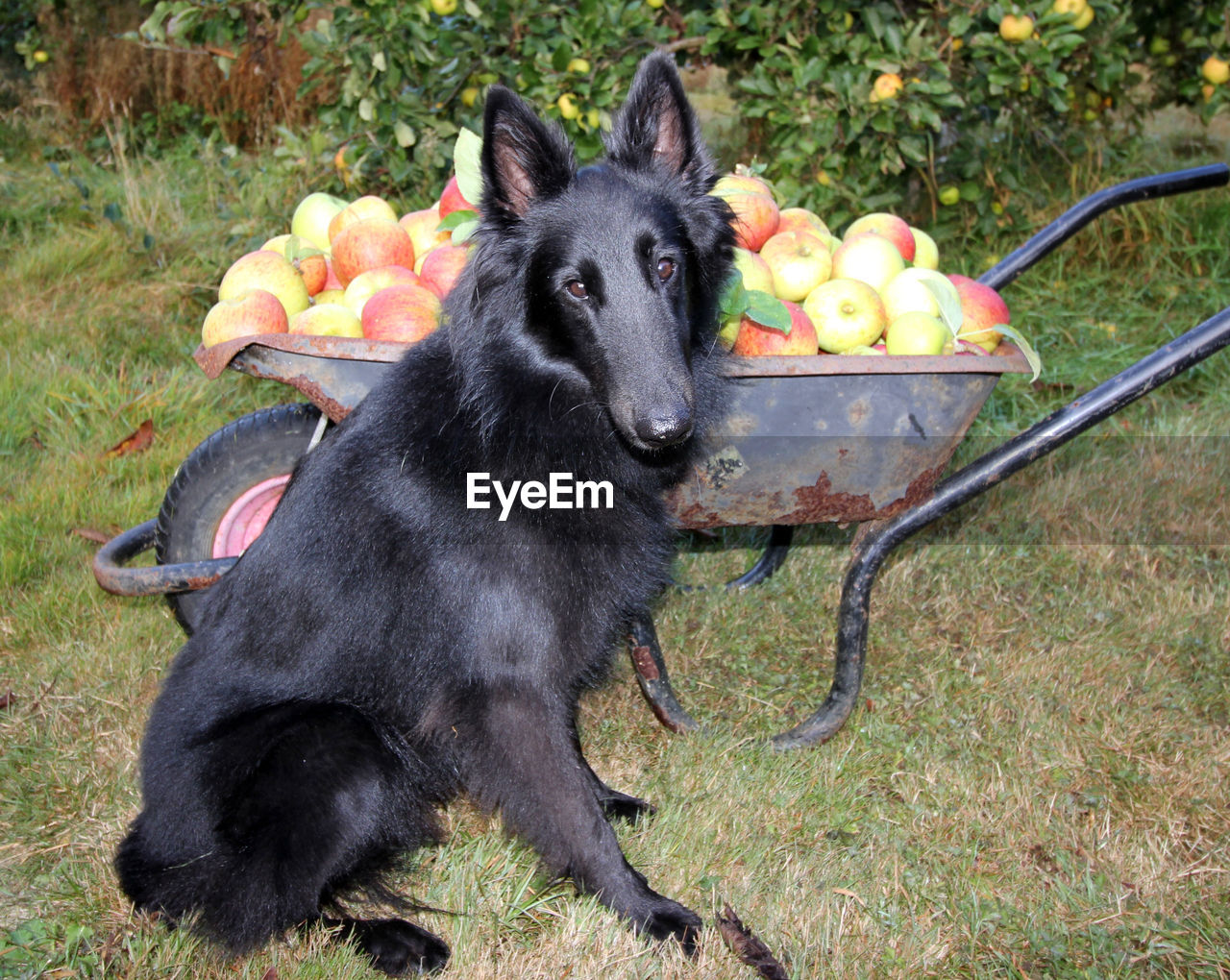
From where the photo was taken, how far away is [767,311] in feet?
7.75

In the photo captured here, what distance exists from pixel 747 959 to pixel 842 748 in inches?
34.3

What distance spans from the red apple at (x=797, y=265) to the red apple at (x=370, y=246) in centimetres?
103

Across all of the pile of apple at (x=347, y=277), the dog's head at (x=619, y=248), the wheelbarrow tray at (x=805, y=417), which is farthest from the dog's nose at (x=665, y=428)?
the pile of apple at (x=347, y=277)

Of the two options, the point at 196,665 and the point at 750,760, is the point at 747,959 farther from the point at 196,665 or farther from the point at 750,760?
the point at 196,665

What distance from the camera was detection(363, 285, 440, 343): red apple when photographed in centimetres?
248

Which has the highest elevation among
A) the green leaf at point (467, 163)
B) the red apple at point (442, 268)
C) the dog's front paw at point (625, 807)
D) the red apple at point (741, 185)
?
the green leaf at point (467, 163)

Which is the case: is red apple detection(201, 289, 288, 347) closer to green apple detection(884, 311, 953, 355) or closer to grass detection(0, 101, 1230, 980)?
grass detection(0, 101, 1230, 980)

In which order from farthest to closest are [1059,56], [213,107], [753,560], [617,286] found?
[213,107]
[1059,56]
[753,560]
[617,286]

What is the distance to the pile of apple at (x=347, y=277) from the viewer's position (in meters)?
2.52

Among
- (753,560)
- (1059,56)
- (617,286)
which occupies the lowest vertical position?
(753,560)

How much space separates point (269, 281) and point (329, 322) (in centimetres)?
28

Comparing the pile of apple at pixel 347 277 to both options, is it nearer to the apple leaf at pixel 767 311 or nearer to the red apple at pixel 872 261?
the apple leaf at pixel 767 311

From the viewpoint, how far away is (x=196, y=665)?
2229mm

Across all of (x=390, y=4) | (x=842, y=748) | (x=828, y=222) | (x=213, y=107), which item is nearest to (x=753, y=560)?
(x=842, y=748)
